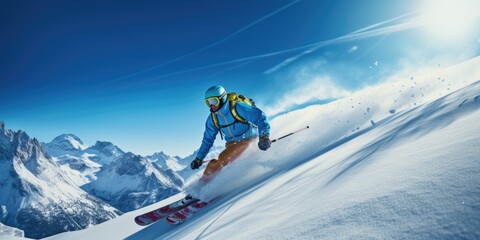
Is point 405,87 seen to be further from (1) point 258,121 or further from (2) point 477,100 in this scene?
(2) point 477,100

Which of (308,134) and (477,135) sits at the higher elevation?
(308,134)

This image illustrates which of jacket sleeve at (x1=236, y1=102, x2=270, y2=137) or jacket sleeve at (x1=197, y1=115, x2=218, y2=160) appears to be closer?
jacket sleeve at (x1=236, y1=102, x2=270, y2=137)

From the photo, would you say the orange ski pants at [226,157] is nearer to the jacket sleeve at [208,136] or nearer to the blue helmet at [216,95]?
the jacket sleeve at [208,136]

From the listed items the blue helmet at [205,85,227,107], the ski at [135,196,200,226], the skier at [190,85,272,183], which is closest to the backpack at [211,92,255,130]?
the skier at [190,85,272,183]

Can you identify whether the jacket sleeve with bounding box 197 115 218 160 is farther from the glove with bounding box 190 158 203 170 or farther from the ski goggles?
the ski goggles

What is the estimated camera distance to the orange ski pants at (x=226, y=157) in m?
8.75

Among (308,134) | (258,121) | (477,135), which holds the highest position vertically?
(258,121)

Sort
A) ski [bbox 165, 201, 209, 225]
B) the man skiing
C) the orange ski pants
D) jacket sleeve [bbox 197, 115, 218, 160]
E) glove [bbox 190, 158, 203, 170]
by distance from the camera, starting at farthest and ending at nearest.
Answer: jacket sleeve [bbox 197, 115, 218, 160]
glove [bbox 190, 158, 203, 170]
the man skiing
the orange ski pants
ski [bbox 165, 201, 209, 225]

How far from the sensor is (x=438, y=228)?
145cm

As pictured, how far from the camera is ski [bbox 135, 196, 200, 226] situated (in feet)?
27.7

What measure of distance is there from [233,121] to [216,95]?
1009mm

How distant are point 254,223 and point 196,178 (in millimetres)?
6164

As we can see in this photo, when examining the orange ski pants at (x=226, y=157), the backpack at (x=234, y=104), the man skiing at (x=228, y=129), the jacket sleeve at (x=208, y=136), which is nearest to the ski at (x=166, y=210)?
the man skiing at (x=228, y=129)

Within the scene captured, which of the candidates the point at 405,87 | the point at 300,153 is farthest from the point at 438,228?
the point at 405,87
